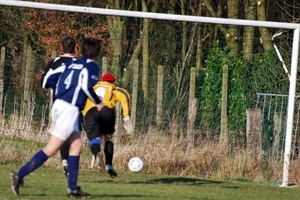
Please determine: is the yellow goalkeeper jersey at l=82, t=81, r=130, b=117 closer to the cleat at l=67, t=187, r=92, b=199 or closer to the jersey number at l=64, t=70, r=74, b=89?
the jersey number at l=64, t=70, r=74, b=89

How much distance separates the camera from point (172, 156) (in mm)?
15578

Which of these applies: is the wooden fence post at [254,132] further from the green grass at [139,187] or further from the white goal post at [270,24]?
the white goal post at [270,24]

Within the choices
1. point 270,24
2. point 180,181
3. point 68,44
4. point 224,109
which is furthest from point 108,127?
point 224,109

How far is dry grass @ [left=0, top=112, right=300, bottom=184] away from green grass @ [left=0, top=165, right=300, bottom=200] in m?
0.77

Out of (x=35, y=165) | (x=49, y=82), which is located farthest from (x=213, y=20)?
(x=35, y=165)

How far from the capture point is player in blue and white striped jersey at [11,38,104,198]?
968 cm

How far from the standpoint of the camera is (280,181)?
15133 millimetres

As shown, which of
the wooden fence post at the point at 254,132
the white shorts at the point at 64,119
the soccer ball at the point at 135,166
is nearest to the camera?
the white shorts at the point at 64,119

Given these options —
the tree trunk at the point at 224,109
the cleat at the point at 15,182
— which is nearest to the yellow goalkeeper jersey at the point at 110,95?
the tree trunk at the point at 224,109

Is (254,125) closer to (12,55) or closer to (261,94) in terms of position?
(261,94)

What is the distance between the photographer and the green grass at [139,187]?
1059 centimetres

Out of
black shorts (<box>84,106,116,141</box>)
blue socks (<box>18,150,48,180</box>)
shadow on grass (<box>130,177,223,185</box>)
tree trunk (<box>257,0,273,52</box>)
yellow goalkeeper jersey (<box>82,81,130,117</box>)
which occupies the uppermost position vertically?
tree trunk (<box>257,0,273,52</box>)

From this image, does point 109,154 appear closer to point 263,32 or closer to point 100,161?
point 100,161

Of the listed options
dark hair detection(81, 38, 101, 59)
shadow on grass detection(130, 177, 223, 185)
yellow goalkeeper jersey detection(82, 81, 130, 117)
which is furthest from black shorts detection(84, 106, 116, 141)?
dark hair detection(81, 38, 101, 59)
